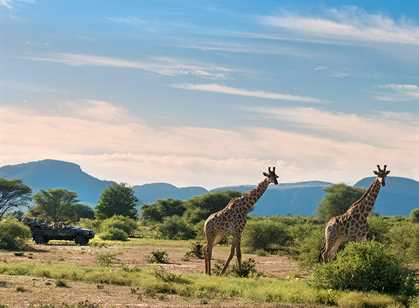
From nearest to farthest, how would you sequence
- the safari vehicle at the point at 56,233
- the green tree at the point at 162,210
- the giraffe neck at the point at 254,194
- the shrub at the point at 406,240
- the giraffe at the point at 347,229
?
the giraffe at the point at 347,229 → the giraffe neck at the point at 254,194 → the shrub at the point at 406,240 → the safari vehicle at the point at 56,233 → the green tree at the point at 162,210

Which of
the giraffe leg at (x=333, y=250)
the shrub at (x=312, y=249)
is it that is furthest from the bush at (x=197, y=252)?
the giraffe leg at (x=333, y=250)

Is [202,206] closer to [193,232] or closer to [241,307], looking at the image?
[193,232]

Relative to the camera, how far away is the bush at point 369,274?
1864 centimetres

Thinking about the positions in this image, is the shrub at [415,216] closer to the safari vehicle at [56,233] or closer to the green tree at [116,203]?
the green tree at [116,203]

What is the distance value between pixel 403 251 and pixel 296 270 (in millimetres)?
6147

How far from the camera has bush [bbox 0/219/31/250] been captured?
37.3 metres

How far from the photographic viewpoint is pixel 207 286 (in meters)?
19.1

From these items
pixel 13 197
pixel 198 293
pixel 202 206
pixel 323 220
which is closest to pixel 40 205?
pixel 13 197

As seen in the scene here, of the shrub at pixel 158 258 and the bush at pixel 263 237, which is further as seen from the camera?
the bush at pixel 263 237

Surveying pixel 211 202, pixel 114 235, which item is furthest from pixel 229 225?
pixel 211 202

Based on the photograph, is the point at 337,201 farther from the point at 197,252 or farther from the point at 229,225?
the point at 229,225

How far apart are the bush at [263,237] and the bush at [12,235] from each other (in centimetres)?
1364

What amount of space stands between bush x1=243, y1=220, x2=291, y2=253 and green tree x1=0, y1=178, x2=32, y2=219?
5773 centimetres

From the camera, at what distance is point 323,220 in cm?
7400
